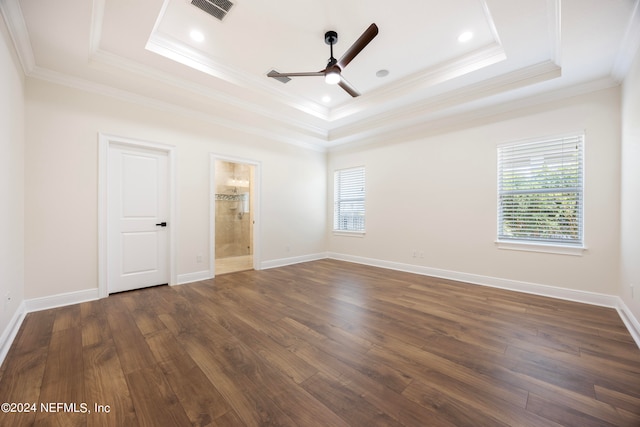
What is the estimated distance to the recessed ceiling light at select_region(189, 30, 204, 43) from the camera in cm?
274

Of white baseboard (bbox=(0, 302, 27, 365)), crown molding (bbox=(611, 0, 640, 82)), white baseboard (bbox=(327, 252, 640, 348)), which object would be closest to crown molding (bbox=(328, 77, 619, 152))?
crown molding (bbox=(611, 0, 640, 82))

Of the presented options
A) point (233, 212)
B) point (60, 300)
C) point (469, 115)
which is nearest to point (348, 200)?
point (469, 115)

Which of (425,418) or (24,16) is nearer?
(425,418)

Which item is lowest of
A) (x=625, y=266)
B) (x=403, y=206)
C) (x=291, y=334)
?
(x=291, y=334)

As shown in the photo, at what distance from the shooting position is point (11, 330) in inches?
88.1

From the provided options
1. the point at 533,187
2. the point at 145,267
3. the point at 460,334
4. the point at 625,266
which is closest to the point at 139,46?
the point at 145,267

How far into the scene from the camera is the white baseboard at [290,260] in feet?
16.6

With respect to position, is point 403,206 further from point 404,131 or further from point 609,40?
point 609,40

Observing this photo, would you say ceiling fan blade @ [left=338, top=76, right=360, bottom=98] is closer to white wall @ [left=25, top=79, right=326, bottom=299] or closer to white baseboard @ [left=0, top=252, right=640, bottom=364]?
white wall @ [left=25, top=79, right=326, bottom=299]

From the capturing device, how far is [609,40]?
2.35m

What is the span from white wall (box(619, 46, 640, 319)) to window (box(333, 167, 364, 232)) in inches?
147

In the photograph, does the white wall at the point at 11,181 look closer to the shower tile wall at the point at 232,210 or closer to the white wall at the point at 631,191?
the shower tile wall at the point at 232,210

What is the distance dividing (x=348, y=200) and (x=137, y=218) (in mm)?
4081

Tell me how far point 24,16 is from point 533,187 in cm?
589
